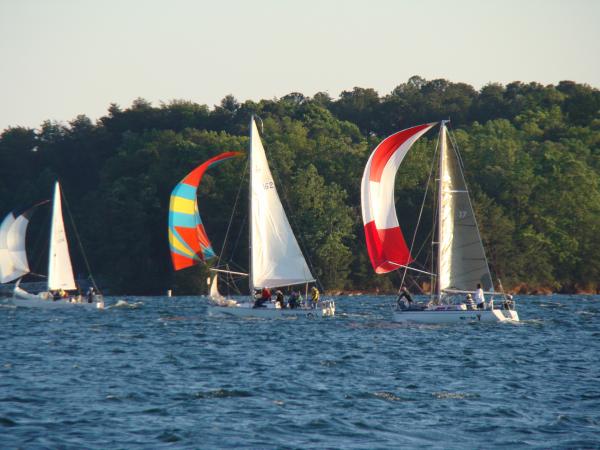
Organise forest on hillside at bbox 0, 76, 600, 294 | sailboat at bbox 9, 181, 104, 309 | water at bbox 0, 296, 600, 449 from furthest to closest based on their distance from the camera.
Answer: forest on hillside at bbox 0, 76, 600, 294, sailboat at bbox 9, 181, 104, 309, water at bbox 0, 296, 600, 449

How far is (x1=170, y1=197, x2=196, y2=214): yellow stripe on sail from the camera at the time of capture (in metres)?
59.8

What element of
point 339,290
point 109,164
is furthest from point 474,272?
point 109,164

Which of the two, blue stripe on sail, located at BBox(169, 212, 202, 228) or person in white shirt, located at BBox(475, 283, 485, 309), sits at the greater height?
blue stripe on sail, located at BBox(169, 212, 202, 228)

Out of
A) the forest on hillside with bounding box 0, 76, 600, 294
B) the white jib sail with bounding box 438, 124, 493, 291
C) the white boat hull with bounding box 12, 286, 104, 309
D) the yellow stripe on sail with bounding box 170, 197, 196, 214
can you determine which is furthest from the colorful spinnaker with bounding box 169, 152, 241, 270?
the forest on hillside with bounding box 0, 76, 600, 294

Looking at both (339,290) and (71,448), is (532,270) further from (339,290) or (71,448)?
(71,448)

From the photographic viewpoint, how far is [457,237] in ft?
167

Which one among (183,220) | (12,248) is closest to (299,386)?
(183,220)

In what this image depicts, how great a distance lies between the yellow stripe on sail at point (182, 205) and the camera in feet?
196

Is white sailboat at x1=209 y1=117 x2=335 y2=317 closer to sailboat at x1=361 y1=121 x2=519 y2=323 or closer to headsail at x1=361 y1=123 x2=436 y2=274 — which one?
headsail at x1=361 y1=123 x2=436 y2=274

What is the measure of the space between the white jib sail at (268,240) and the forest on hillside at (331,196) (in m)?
37.7

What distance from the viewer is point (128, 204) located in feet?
350

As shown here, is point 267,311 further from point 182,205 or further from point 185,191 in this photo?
point 185,191

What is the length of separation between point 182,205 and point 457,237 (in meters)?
16.0

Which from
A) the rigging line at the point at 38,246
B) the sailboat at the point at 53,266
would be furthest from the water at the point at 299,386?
the rigging line at the point at 38,246
